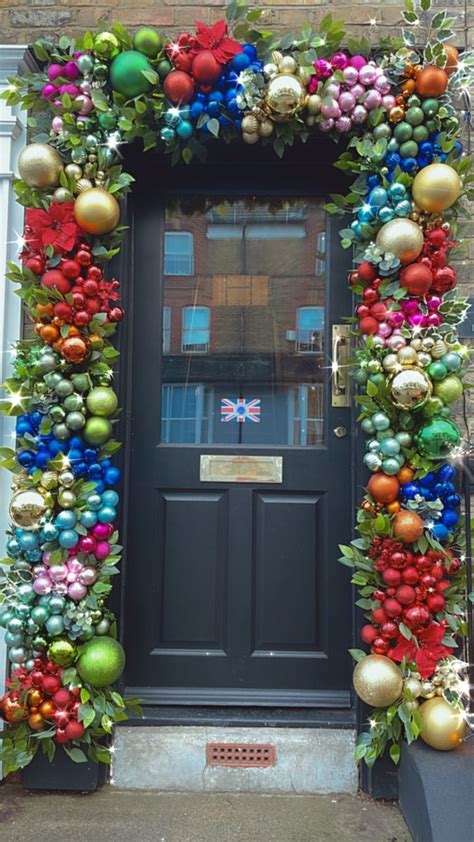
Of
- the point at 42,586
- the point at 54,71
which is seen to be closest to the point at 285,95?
the point at 54,71

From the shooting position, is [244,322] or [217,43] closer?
[217,43]

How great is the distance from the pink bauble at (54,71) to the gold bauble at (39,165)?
0.91 feet

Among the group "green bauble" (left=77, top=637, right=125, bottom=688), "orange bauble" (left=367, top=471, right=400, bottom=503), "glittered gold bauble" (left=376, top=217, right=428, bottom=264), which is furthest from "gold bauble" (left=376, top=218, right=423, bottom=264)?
"green bauble" (left=77, top=637, right=125, bottom=688)

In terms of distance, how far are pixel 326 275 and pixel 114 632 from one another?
6.07 feet

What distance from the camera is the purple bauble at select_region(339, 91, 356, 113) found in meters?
2.64

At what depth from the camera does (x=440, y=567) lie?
2629mm

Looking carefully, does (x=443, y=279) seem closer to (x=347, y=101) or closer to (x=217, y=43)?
(x=347, y=101)

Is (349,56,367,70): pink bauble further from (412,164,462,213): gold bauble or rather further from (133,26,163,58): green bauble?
(133,26,163,58): green bauble

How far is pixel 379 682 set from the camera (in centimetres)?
251

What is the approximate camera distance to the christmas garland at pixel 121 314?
260 cm

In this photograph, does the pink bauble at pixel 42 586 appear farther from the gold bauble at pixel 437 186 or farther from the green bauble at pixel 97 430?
the gold bauble at pixel 437 186

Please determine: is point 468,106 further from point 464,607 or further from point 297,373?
point 464,607

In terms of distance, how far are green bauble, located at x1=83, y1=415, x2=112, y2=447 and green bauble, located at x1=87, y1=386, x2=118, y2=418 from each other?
31mm

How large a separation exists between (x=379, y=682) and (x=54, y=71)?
2.77 metres
